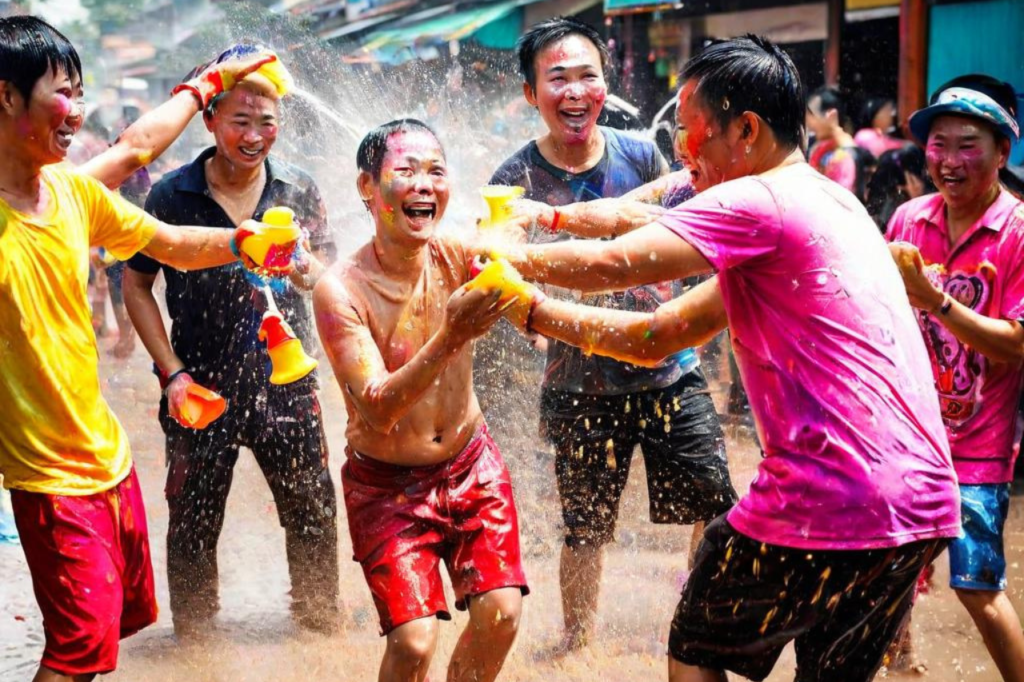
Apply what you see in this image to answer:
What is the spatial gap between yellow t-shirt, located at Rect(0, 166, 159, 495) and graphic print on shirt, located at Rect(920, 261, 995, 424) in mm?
2645

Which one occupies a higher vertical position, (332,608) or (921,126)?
(921,126)

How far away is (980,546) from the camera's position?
3775mm

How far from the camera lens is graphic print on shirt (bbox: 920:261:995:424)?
3.89 metres

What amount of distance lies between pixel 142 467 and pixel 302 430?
10.1 feet

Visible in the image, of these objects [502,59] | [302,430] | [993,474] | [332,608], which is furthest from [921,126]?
[502,59]

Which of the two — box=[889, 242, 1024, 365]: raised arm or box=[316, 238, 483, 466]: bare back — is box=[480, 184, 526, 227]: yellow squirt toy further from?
box=[889, 242, 1024, 365]: raised arm

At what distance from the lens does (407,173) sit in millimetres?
3541

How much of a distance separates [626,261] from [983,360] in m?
1.74

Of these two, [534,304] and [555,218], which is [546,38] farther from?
[534,304]

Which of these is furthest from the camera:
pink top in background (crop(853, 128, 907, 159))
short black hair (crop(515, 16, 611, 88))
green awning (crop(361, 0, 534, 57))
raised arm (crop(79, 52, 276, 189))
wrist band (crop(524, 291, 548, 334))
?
green awning (crop(361, 0, 534, 57))

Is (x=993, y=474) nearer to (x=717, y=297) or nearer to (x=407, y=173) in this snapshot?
(x=717, y=297)

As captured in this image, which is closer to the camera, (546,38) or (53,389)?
(53,389)

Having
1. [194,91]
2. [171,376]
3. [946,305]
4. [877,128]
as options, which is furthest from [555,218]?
Answer: [877,128]

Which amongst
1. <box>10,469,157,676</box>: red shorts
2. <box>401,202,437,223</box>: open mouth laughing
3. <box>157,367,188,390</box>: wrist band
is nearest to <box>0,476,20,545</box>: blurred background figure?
<box>157,367,188,390</box>: wrist band
